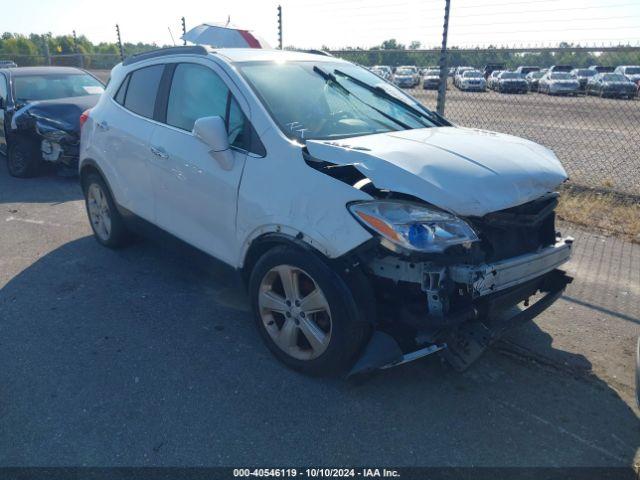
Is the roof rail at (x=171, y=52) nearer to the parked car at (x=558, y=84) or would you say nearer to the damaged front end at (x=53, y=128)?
the damaged front end at (x=53, y=128)

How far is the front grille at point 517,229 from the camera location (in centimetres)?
302

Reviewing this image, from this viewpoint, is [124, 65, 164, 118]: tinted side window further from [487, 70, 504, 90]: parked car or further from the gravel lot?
[487, 70, 504, 90]: parked car

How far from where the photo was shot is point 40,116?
8477 mm

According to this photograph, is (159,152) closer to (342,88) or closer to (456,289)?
(342,88)

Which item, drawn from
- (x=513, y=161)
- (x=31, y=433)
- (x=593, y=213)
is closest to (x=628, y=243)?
(x=593, y=213)

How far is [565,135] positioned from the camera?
14258 mm

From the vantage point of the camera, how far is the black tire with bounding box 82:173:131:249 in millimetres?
5145

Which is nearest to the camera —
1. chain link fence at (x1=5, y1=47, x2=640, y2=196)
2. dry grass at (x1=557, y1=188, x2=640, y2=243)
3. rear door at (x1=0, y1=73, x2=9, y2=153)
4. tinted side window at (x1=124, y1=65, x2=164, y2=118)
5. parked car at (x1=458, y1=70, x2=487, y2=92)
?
tinted side window at (x1=124, y1=65, x2=164, y2=118)

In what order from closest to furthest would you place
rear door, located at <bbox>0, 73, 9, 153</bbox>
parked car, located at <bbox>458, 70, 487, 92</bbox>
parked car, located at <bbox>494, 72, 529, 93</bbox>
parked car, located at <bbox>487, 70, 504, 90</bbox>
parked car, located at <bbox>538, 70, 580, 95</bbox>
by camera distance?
rear door, located at <bbox>0, 73, 9, 153</bbox> → parked car, located at <bbox>458, 70, 487, 92</bbox> → parked car, located at <bbox>494, 72, 529, 93</bbox> → parked car, located at <bbox>487, 70, 504, 90</bbox> → parked car, located at <bbox>538, 70, 580, 95</bbox>

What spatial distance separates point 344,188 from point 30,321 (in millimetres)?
2715

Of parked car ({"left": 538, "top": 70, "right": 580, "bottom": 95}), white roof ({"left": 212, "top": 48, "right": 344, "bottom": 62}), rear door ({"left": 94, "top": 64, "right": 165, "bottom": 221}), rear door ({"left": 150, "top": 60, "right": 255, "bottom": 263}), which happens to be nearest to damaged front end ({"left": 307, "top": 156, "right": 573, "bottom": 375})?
rear door ({"left": 150, "top": 60, "right": 255, "bottom": 263})

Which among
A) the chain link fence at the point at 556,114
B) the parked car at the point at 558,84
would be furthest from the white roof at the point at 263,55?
the parked car at the point at 558,84

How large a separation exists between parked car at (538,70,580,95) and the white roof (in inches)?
1023

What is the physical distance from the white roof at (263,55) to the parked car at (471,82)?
45.3 ft
